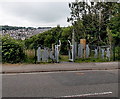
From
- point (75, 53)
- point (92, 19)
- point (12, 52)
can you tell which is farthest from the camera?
point (92, 19)

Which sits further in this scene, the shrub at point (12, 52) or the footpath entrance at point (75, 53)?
the footpath entrance at point (75, 53)

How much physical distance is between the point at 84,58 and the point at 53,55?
10.1 ft

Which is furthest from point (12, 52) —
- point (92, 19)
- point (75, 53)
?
point (92, 19)

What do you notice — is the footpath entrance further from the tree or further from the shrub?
the tree

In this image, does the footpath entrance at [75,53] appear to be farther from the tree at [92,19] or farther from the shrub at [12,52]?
the tree at [92,19]

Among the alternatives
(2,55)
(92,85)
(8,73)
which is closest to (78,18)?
(2,55)

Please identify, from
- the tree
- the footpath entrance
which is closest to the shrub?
the footpath entrance

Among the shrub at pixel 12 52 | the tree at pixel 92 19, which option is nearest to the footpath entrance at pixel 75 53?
the shrub at pixel 12 52

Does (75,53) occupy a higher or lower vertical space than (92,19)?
lower

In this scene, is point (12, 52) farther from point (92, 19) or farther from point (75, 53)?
point (92, 19)

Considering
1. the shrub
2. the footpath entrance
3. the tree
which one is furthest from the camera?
the tree

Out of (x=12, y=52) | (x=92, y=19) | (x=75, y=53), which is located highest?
(x=92, y=19)

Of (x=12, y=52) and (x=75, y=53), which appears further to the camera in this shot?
(x=75, y=53)

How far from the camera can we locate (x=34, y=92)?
627 cm
